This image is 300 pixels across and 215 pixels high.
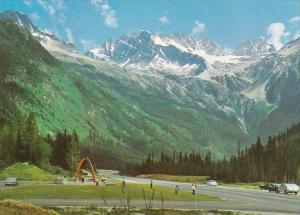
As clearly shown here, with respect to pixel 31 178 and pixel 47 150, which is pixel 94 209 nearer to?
pixel 31 178

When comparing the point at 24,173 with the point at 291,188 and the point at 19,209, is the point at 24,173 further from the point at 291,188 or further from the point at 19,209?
the point at 19,209

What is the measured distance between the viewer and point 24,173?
152 metres

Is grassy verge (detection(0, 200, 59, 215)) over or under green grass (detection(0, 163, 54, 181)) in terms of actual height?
under

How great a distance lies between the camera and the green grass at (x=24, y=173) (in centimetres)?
14850

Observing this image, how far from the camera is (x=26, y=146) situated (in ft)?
587

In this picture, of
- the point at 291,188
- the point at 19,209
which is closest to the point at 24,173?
the point at 291,188

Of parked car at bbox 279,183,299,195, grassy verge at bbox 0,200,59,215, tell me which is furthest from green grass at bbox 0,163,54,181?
grassy verge at bbox 0,200,59,215

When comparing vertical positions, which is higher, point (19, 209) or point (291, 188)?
point (19, 209)

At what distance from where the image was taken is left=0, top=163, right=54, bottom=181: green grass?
148500 mm

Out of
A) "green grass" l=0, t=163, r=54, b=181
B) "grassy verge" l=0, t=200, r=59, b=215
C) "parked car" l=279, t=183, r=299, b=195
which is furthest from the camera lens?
"green grass" l=0, t=163, r=54, b=181

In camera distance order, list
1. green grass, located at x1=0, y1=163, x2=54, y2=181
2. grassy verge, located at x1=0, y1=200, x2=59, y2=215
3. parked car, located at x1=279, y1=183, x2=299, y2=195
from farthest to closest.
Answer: green grass, located at x1=0, y1=163, x2=54, y2=181
parked car, located at x1=279, y1=183, x2=299, y2=195
grassy verge, located at x1=0, y1=200, x2=59, y2=215

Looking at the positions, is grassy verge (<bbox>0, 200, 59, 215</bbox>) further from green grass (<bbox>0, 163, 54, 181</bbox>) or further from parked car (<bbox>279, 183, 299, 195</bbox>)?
green grass (<bbox>0, 163, 54, 181</bbox>)

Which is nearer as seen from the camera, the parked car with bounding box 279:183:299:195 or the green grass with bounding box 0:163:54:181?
the parked car with bounding box 279:183:299:195

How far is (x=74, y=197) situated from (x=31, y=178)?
236 feet
